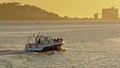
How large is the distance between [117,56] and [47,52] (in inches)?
477

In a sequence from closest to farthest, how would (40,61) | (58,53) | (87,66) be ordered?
1. (87,66)
2. (40,61)
3. (58,53)

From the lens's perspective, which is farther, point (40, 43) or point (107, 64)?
point (40, 43)

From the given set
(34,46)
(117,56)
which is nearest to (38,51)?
(34,46)

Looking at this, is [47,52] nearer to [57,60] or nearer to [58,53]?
[58,53]

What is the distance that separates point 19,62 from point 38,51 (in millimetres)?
12725

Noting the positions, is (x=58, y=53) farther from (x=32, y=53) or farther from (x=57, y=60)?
(x=57, y=60)

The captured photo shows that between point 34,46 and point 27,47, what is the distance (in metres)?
1.19

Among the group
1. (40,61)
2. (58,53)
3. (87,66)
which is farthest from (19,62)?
(58,53)

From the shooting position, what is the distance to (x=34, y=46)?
7875cm

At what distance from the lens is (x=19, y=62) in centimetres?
6688

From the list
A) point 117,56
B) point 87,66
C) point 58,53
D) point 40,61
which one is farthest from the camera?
point 58,53

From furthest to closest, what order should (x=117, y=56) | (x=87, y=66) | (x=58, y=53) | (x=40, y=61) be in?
(x=58, y=53) < (x=117, y=56) < (x=40, y=61) < (x=87, y=66)

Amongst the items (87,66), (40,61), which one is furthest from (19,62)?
(87,66)

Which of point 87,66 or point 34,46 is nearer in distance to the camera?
point 87,66
